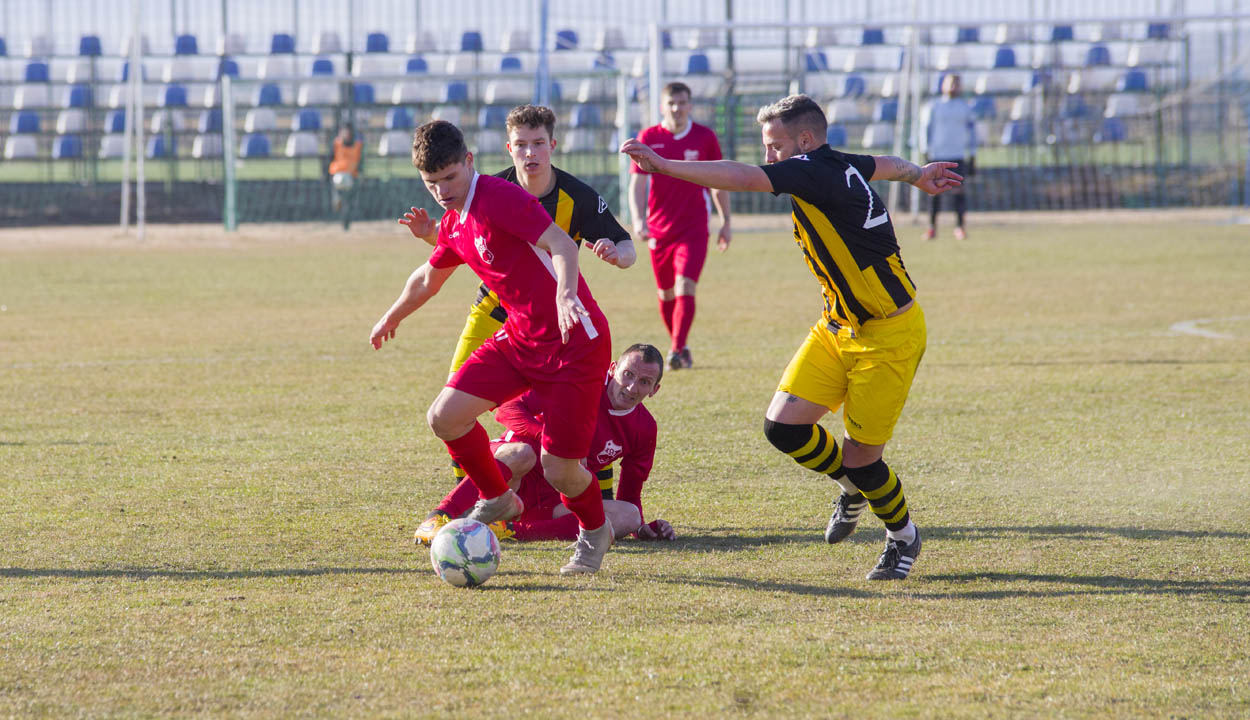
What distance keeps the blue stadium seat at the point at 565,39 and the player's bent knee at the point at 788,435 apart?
27582mm

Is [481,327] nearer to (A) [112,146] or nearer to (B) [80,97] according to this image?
(A) [112,146]

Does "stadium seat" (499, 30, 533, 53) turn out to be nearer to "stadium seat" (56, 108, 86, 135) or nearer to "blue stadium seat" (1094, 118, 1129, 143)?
"stadium seat" (56, 108, 86, 135)

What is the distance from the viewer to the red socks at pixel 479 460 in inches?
183

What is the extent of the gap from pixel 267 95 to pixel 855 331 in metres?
29.3

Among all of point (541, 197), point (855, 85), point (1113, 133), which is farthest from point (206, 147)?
point (541, 197)

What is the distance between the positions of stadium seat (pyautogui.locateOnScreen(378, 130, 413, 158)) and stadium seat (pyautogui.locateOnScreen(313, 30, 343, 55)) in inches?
219

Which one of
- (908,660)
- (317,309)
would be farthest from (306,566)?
(317,309)

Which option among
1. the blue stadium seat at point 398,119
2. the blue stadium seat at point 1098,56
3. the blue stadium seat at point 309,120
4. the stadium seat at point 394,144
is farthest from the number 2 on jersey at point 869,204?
the blue stadium seat at point 1098,56

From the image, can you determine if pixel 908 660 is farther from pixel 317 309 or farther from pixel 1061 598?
pixel 317 309

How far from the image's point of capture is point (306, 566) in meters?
4.59

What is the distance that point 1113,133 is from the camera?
2719 cm

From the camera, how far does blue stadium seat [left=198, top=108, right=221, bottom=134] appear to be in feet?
96.4

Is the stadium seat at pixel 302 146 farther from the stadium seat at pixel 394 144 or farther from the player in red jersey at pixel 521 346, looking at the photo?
the player in red jersey at pixel 521 346

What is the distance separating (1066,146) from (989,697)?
26037 mm
